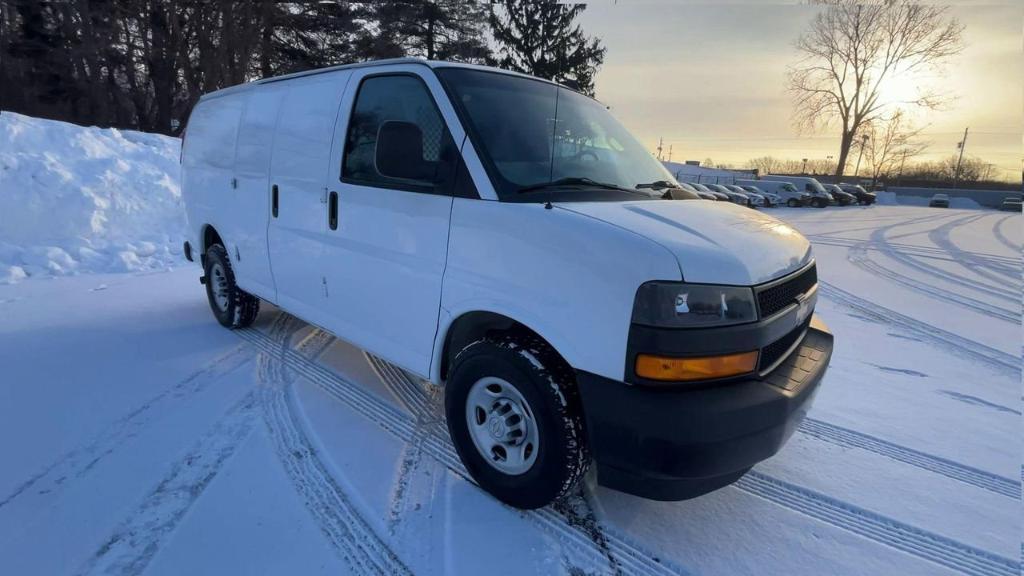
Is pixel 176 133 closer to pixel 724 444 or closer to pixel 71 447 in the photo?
pixel 71 447

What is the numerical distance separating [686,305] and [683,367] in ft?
0.82

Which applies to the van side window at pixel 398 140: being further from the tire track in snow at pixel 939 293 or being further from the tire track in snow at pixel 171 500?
the tire track in snow at pixel 939 293

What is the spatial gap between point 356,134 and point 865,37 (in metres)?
55.8

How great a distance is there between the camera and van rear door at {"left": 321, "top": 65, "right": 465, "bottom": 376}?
2.61m

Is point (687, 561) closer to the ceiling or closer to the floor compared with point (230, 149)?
closer to the floor

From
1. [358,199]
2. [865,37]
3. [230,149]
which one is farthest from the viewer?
[865,37]

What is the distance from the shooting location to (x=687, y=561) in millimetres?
2221

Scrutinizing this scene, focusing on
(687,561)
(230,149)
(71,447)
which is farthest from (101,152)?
(687,561)

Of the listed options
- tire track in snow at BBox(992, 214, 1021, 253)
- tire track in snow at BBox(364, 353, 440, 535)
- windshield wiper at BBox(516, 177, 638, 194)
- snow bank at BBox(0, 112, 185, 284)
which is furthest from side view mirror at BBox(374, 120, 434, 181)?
tire track in snow at BBox(992, 214, 1021, 253)

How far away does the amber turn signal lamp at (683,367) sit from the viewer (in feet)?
6.48

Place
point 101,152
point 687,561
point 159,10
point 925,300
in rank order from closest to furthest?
1. point 687,561
2. point 925,300
3. point 101,152
4. point 159,10

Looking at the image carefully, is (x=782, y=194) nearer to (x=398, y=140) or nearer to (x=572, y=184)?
(x=572, y=184)

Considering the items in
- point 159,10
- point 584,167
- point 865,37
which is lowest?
point 584,167

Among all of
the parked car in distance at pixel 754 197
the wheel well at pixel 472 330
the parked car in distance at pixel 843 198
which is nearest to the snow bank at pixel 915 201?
the parked car in distance at pixel 843 198
